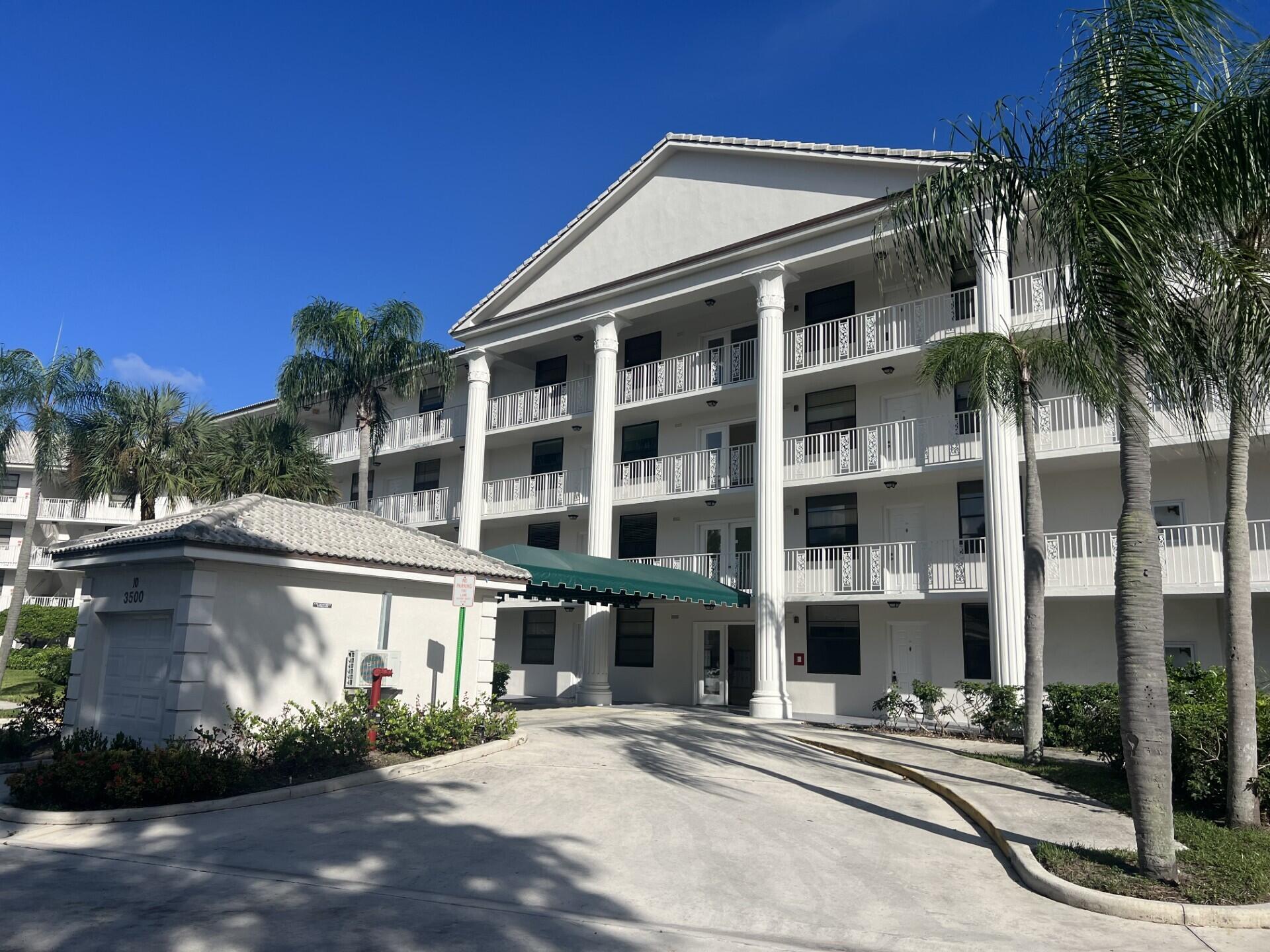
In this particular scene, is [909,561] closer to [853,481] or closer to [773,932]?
[853,481]

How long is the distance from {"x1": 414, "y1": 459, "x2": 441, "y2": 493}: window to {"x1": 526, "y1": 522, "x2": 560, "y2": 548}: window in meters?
5.49

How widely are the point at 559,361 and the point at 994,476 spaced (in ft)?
55.2

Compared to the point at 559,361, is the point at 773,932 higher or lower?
lower

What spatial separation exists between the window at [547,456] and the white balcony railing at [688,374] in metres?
3.92

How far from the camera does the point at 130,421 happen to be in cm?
2583

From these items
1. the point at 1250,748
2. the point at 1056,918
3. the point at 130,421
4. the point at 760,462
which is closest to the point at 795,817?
the point at 1056,918

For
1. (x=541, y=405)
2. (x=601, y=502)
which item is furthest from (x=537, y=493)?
(x=601, y=502)

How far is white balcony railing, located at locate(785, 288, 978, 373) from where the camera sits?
22.2 meters

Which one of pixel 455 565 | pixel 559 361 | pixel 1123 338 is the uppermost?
pixel 559 361

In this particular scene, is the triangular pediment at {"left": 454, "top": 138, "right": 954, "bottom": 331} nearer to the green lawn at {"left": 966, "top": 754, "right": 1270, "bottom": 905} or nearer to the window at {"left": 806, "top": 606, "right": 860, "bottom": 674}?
the window at {"left": 806, "top": 606, "right": 860, "bottom": 674}

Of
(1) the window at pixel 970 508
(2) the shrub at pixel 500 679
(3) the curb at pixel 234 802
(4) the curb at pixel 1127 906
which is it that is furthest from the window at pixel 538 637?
(4) the curb at pixel 1127 906

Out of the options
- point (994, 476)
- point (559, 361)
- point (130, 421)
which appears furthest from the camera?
point (559, 361)

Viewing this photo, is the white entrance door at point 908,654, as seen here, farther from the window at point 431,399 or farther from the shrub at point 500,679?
the window at point 431,399

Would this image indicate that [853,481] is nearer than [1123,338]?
No
